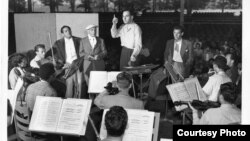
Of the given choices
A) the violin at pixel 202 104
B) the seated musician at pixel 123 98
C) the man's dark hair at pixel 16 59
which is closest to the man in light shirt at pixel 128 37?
the seated musician at pixel 123 98

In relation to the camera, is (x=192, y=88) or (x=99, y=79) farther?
(x=99, y=79)

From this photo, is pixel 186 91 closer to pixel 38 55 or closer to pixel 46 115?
pixel 46 115

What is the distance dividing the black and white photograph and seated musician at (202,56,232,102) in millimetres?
10

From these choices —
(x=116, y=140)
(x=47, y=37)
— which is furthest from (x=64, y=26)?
(x=116, y=140)

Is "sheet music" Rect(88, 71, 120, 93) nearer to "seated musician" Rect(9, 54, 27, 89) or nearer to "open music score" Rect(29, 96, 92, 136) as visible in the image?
"open music score" Rect(29, 96, 92, 136)

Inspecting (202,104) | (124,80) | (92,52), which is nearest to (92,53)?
(92,52)

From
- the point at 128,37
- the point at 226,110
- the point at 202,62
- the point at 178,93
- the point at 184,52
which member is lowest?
the point at 226,110

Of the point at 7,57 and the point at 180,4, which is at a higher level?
the point at 180,4

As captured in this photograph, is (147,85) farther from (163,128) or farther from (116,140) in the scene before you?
(116,140)

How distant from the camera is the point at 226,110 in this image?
3.79 meters

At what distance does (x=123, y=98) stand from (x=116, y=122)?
0.55m

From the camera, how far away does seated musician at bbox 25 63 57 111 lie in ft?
13.9
